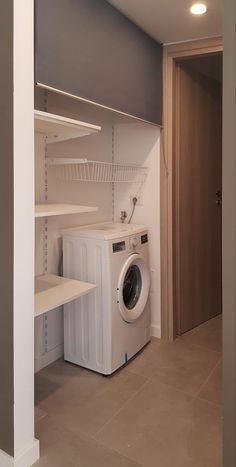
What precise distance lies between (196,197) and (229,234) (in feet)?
7.05

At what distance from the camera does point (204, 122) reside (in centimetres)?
306

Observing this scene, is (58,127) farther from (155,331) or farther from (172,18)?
(155,331)

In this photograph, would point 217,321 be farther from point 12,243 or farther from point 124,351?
point 12,243

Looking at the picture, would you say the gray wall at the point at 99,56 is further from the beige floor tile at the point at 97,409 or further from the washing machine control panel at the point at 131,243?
the beige floor tile at the point at 97,409

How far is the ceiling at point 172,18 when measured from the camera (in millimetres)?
1992

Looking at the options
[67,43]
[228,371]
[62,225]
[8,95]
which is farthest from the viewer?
[62,225]

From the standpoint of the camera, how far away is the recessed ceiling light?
6.53 ft

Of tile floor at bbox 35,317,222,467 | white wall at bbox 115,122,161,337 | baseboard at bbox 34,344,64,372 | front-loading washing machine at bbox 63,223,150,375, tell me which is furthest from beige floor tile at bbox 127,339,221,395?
baseboard at bbox 34,344,64,372

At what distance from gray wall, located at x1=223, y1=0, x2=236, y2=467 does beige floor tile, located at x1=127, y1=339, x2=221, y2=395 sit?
4.12 feet

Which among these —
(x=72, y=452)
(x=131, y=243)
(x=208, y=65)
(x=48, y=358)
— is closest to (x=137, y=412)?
(x=72, y=452)

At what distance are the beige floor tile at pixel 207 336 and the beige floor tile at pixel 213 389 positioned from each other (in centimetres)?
39

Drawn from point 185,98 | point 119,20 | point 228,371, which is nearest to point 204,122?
point 185,98

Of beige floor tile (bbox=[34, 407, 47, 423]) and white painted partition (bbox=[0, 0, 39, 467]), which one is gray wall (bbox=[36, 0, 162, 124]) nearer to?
white painted partition (bbox=[0, 0, 39, 467])

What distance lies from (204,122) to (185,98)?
38cm
